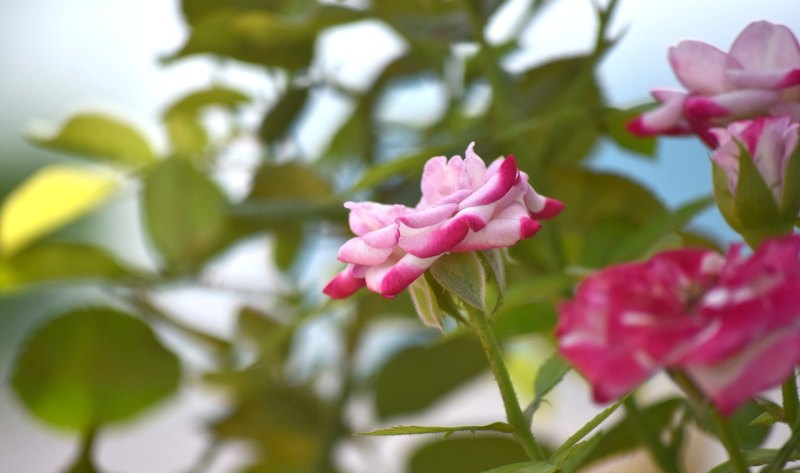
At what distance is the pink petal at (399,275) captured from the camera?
17cm

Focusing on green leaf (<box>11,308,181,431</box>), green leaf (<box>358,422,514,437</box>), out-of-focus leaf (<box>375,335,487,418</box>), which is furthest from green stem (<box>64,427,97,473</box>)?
green leaf (<box>358,422,514,437</box>)

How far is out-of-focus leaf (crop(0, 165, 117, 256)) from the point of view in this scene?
47 cm

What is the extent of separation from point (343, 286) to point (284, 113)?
0.29 meters

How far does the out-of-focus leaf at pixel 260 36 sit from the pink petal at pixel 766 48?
0.20 m

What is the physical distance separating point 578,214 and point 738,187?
0.73ft

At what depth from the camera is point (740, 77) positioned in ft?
0.69

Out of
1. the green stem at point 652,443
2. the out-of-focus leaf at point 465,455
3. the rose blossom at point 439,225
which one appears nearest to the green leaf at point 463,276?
the rose blossom at point 439,225

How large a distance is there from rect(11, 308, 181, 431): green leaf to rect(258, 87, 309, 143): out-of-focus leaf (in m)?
0.11

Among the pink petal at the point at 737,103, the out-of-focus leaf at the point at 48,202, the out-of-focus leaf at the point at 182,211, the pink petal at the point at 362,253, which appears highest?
the pink petal at the point at 737,103

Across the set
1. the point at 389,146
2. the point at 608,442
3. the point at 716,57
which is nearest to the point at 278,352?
the point at 389,146

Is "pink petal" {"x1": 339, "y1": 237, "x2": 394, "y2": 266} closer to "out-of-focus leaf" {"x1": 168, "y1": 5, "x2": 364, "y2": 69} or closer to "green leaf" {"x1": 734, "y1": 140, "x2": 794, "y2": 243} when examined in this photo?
"green leaf" {"x1": 734, "y1": 140, "x2": 794, "y2": 243}

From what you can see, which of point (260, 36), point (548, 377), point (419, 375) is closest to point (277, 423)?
point (419, 375)

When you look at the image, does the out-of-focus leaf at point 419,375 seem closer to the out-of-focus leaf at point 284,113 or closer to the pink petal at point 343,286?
the out-of-focus leaf at point 284,113

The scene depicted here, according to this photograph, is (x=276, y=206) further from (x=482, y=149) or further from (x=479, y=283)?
(x=479, y=283)
